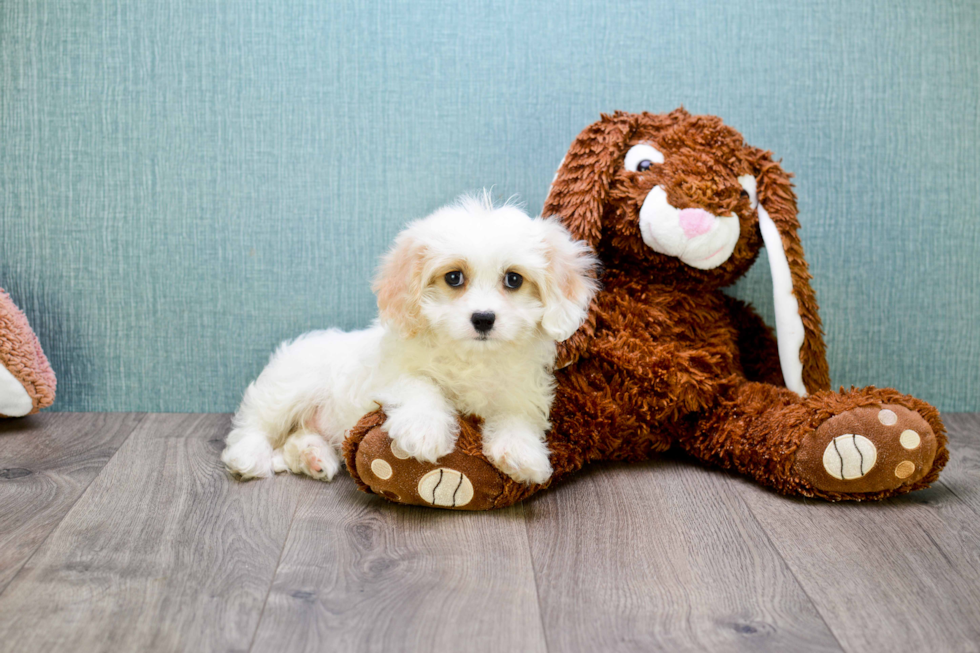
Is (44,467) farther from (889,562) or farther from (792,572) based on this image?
(889,562)

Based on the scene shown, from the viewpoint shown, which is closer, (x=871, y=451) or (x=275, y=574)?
(x=275, y=574)

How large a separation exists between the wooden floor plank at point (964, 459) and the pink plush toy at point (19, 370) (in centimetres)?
185

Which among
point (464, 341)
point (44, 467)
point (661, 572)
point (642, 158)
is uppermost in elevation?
point (642, 158)

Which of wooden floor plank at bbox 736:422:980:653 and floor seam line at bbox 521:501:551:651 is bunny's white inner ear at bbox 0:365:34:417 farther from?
wooden floor plank at bbox 736:422:980:653

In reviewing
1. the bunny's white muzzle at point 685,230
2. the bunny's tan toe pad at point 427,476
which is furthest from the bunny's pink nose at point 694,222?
the bunny's tan toe pad at point 427,476

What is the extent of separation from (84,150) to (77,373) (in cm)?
50

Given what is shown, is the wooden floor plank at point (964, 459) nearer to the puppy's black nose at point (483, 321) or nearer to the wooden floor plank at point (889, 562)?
the wooden floor plank at point (889, 562)

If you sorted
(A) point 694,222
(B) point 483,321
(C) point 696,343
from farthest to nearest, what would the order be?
(C) point 696,343, (A) point 694,222, (B) point 483,321

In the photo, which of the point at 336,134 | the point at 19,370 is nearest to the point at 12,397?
the point at 19,370

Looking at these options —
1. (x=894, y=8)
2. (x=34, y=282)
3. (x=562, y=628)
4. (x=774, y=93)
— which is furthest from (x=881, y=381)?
(x=34, y=282)

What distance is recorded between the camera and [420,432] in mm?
1282

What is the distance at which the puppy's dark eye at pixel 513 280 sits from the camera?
52.5 inches

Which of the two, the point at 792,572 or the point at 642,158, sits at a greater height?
the point at 642,158

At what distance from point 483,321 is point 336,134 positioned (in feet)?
2.48
